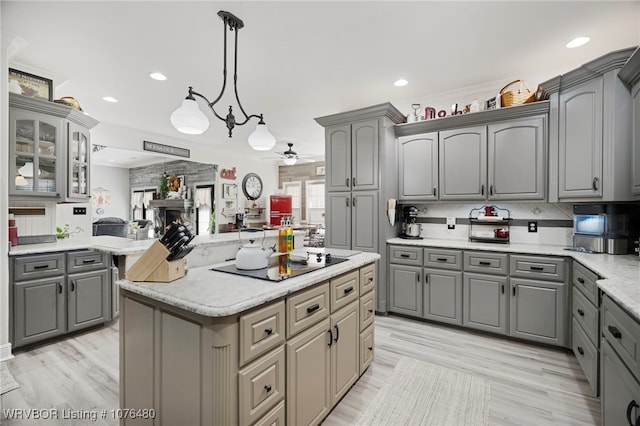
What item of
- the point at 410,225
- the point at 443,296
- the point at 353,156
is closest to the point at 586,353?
the point at 443,296

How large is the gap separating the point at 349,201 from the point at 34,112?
3.49 m

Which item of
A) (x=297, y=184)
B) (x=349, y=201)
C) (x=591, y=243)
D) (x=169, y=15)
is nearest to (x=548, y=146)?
(x=591, y=243)

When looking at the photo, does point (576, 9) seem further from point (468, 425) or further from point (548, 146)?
point (468, 425)

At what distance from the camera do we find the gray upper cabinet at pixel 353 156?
141 inches

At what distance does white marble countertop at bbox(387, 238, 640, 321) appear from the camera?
1.28 metres

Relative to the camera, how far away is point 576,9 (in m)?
2.15

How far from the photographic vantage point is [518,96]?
2.97 metres

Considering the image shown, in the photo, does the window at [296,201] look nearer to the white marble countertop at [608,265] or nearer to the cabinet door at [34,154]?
the white marble countertop at [608,265]

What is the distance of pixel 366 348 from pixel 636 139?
2631 millimetres

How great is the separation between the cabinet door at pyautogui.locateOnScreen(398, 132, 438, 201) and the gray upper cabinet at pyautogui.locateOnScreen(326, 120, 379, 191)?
398 mm

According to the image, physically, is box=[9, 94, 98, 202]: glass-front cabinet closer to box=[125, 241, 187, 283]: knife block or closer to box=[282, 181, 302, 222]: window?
box=[125, 241, 187, 283]: knife block

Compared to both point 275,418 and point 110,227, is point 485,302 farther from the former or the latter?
point 110,227

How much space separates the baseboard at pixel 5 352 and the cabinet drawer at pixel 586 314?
4627mm

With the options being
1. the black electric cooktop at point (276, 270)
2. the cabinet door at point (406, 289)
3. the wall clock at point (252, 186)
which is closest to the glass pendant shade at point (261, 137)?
the black electric cooktop at point (276, 270)
